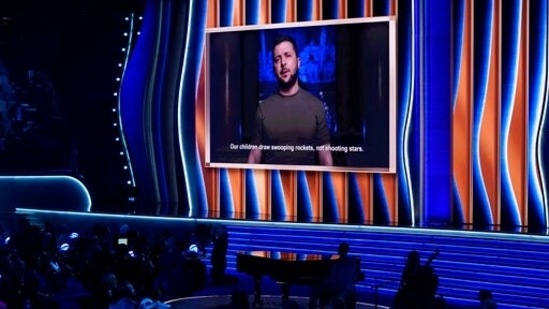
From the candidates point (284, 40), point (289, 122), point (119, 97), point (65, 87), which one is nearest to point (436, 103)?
point (289, 122)

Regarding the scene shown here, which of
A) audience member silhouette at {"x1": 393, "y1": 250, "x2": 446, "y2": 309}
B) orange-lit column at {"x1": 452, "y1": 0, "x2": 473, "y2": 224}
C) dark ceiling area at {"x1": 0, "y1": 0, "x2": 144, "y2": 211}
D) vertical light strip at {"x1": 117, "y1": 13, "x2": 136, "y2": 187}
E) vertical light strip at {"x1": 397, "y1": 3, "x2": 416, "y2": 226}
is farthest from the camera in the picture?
vertical light strip at {"x1": 117, "y1": 13, "x2": 136, "y2": 187}

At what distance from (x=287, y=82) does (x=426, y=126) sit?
246 centimetres

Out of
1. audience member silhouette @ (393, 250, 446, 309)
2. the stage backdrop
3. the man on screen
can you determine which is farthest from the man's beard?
audience member silhouette @ (393, 250, 446, 309)

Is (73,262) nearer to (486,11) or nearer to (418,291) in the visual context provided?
(418,291)

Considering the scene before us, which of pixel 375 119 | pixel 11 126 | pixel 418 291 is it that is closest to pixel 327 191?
pixel 375 119

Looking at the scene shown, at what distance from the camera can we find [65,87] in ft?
50.8

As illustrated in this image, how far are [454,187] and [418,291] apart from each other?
5715 mm

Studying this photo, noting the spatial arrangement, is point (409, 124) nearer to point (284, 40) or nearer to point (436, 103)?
point (436, 103)

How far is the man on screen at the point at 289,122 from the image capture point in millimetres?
13539

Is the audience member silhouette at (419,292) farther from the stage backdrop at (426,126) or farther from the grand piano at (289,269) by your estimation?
the stage backdrop at (426,126)

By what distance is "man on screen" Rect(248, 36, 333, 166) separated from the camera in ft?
44.4

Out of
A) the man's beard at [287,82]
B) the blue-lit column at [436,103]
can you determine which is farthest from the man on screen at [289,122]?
the blue-lit column at [436,103]

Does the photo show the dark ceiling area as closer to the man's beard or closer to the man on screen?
the man on screen

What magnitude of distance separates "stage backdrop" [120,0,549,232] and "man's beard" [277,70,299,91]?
102cm
